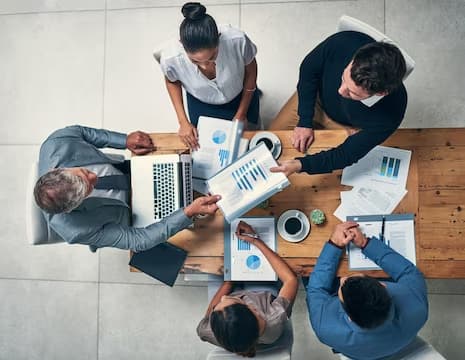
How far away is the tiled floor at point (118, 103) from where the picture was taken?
2.66 metres

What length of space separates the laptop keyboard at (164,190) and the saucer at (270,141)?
1.20 ft

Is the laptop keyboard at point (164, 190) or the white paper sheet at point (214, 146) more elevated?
the white paper sheet at point (214, 146)

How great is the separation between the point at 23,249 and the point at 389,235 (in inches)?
86.0

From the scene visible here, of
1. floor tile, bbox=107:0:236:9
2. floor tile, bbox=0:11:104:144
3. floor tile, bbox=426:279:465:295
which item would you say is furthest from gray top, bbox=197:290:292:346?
floor tile, bbox=107:0:236:9

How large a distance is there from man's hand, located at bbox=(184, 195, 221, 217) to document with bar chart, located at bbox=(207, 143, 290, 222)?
0.08 ft

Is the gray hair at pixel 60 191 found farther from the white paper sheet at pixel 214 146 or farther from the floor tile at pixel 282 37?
the floor tile at pixel 282 37

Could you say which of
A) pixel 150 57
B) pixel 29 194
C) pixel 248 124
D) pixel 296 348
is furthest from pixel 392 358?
pixel 150 57

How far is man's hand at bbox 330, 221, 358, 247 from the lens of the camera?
5.91 ft

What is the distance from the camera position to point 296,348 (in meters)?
2.66

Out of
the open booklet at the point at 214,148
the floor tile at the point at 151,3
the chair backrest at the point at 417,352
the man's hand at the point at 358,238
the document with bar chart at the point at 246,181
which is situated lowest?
the chair backrest at the point at 417,352

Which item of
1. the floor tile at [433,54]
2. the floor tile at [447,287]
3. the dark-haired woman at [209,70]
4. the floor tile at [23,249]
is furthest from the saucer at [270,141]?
the floor tile at [23,249]

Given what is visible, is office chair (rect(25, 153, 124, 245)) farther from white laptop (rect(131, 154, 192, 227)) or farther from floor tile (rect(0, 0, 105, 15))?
floor tile (rect(0, 0, 105, 15))

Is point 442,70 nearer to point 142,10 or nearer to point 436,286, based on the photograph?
point 436,286

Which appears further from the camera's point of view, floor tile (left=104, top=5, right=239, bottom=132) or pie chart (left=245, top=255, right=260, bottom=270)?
floor tile (left=104, top=5, right=239, bottom=132)
